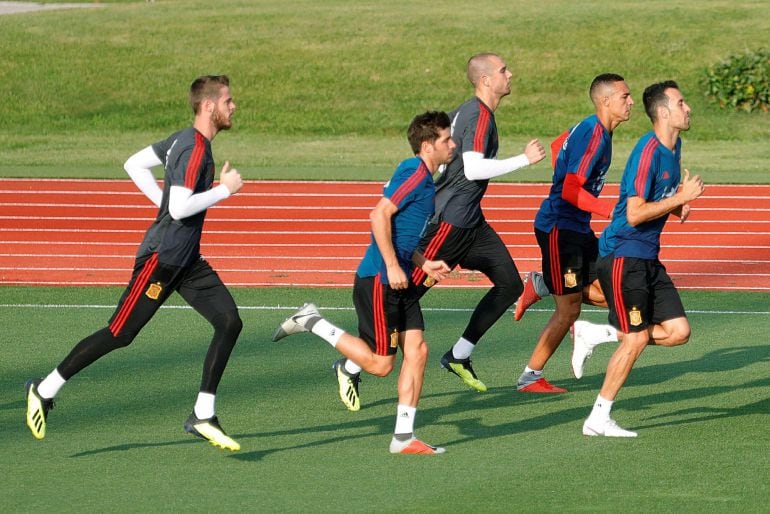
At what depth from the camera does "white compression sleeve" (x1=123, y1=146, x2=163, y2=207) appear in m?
7.94

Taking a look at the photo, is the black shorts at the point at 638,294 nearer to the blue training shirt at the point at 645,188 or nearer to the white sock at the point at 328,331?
the blue training shirt at the point at 645,188

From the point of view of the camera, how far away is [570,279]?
945cm

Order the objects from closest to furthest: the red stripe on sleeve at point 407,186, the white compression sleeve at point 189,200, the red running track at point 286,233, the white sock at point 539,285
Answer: the white compression sleeve at point 189,200 < the red stripe on sleeve at point 407,186 < the white sock at point 539,285 < the red running track at point 286,233

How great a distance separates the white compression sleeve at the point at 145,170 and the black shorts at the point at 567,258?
273 centimetres

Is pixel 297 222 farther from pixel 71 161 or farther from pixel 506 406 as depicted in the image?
pixel 506 406

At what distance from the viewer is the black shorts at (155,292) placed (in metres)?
7.72

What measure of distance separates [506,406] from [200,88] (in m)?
2.90

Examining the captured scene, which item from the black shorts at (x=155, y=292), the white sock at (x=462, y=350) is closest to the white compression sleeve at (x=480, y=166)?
the white sock at (x=462, y=350)

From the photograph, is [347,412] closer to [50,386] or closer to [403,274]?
[403,274]

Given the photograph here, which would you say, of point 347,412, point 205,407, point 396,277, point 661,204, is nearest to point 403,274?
point 396,277

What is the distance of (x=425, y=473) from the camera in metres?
7.13

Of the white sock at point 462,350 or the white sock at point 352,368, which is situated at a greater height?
the white sock at point 352,368

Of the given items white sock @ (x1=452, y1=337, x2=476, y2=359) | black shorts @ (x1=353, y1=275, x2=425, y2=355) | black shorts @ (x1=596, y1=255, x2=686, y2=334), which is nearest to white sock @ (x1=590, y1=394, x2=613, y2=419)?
black shorts @ (x1=596, y1=255, x2=686, y2=334)

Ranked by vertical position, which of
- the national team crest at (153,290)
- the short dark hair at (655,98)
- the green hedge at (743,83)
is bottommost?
the green hedge at (743,83)
